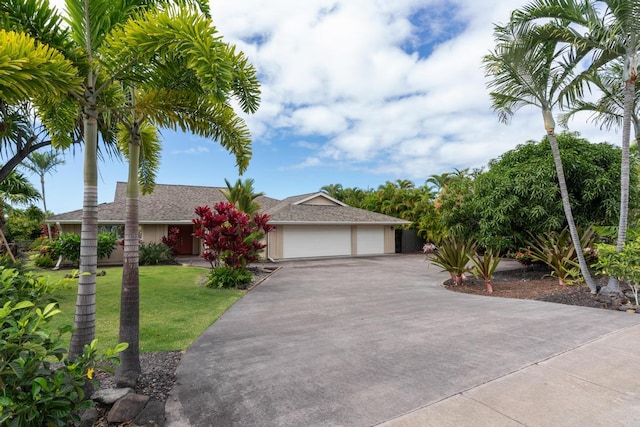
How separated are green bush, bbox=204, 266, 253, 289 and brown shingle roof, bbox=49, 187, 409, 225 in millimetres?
8957

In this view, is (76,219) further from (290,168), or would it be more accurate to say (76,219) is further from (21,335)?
(21,335)

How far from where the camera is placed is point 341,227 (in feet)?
76.4

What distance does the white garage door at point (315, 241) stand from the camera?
21175 millimetres

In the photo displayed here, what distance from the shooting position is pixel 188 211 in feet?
72.4

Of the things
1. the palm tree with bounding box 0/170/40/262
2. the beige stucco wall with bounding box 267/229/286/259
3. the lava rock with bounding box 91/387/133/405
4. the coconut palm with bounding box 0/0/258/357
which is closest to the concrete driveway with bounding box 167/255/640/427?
the lava rock with bounding box 91/387/133/405

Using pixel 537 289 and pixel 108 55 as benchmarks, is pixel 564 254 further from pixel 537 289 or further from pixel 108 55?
pixel 108 55

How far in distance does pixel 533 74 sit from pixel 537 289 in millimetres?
5911

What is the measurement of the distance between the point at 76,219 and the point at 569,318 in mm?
21006

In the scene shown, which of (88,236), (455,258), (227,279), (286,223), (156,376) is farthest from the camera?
(286,223)

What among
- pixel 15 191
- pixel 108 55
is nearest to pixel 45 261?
pixel 15 191

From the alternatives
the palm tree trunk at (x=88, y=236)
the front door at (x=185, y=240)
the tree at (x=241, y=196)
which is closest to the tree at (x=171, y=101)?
the palm tree trunk at (x=88, y=236)

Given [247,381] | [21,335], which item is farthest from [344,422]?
[21,335]

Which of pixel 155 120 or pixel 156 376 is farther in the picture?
pixel 155 120

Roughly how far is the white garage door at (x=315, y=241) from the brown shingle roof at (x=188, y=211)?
31.8 inches
